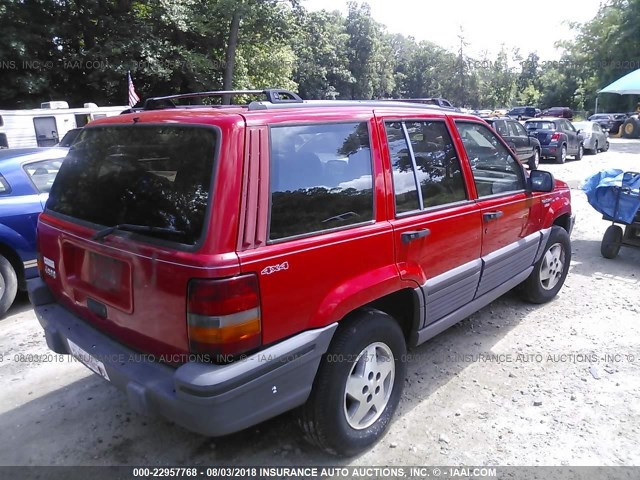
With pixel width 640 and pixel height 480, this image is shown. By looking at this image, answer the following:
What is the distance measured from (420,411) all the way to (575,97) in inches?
2206

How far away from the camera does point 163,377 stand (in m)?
2.16

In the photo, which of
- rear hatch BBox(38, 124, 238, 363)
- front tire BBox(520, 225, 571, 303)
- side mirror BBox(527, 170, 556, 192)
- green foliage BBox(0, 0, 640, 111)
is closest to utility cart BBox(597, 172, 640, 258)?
front tire BBox(520, 225, 571, 303)

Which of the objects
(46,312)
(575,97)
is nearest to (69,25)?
(46,312)

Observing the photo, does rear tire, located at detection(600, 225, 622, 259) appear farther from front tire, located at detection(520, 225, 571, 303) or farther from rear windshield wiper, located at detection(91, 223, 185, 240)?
rear windshield wiper, located at detection(91, 223, 185, 240)

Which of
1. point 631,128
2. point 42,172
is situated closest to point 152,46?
point 42,172

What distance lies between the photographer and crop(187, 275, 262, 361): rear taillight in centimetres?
197

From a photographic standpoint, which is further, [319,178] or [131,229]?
[319,178]

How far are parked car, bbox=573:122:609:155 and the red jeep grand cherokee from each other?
17.9 metres

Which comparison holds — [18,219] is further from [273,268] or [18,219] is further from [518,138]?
[518,138]

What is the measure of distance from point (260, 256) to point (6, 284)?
3.77 meters

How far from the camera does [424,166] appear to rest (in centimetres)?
303

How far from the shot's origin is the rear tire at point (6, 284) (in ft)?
14.9

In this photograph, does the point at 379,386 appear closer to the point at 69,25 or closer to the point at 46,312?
the point at 46,312

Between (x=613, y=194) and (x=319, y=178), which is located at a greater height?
(x=319, y=178)
